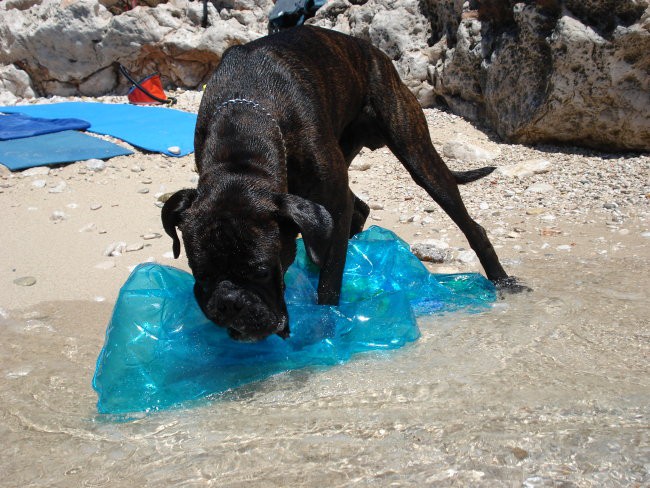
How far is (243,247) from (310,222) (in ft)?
1.02

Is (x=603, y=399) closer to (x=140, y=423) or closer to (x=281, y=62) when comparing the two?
(x=140, y=423)

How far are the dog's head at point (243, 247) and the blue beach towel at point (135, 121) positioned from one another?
5.06m

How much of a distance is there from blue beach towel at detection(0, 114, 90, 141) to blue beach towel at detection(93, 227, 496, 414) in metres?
5.46

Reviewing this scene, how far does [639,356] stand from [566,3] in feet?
16.3

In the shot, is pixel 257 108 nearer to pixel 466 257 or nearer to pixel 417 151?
pixel 417 151

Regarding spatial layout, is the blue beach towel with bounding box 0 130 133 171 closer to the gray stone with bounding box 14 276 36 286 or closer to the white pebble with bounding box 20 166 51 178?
the white pebble with bounding box 20 166 51 178

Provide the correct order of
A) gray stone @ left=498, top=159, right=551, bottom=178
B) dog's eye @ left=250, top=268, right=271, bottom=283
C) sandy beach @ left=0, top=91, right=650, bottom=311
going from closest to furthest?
dog's eye @ left=250, top=268, right=271, bottom=283 < sandy beach @ left=0, top=91, right=650, bottom=311 < gray stone @ left=498, top=159, right=551, bottom=178

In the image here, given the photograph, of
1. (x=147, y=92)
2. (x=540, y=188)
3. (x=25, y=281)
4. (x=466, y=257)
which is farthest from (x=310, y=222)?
(x=147, y=92)

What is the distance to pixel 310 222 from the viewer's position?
115 inches

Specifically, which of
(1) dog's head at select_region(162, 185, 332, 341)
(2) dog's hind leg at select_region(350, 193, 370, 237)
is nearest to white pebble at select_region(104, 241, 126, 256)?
(2) dog's hind leg at select_region(350, 193, 370, 237)

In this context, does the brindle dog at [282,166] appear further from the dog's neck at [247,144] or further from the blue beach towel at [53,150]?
the blue beach towel at [53,150]

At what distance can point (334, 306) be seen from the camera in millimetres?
→ 3629

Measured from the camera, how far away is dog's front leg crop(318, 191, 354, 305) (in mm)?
3715

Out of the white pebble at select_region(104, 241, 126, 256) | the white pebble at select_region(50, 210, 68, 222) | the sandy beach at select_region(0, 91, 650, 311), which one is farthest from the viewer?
the white pebble at select_region(50, 210, 68, 222)
